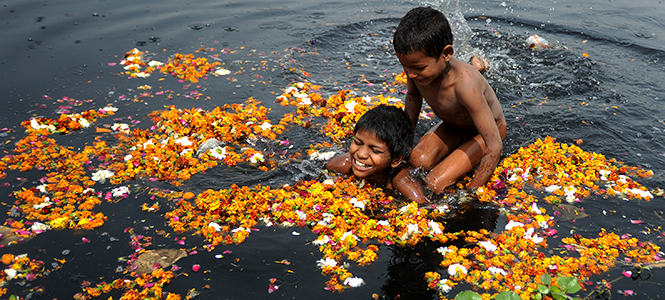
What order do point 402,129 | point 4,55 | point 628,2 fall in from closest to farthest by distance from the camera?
point 402,129 → point 4,55 → point 628,2

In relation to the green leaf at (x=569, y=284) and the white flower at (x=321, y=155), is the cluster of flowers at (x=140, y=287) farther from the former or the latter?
the green leaf at (x=569, y=284)

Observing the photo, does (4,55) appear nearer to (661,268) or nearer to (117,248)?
(117,248)

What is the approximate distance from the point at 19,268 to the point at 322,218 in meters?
2.27

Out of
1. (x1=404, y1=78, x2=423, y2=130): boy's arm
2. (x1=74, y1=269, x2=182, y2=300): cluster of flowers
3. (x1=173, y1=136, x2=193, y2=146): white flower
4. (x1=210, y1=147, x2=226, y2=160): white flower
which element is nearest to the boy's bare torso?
(x1=404, y1=78, x2=423, y2=130): boy's arm

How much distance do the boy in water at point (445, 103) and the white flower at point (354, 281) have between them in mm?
1146

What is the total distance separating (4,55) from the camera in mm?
6773

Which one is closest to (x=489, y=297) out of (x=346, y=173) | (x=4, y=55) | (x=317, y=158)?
(x=346, y=173)

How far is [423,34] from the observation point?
145 inches

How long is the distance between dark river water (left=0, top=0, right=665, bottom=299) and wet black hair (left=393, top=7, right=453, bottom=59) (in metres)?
1.60

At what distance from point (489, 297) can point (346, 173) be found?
6.04 feet

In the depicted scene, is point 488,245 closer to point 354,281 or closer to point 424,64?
point 354,281

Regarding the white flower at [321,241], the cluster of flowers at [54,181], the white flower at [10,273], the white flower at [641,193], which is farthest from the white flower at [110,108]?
the white flower at [641,193]

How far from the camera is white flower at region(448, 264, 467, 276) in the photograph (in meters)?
3.36

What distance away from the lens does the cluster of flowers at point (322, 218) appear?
3.65 m
